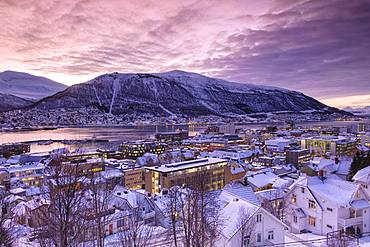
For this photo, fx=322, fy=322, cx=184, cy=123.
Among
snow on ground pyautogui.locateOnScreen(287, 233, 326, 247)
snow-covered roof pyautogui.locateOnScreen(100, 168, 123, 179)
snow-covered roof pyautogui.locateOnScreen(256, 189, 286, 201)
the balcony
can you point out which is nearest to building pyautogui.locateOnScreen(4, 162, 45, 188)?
snow-covered roof pyautogui.locateOnScreen(100, 168, 123, 179)

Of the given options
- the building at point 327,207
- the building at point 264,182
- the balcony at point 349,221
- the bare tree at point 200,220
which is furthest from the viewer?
the building at point 264,182

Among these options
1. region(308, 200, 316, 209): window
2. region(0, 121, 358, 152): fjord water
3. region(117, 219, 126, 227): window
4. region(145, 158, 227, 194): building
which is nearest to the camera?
region(117, 219, 126, 227): window

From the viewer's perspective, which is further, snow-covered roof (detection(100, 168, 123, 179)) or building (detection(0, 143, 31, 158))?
building (detection(0, 143, 31, 158))

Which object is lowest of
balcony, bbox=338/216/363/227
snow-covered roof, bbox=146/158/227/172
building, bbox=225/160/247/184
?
building, bbox=225/160/247/184

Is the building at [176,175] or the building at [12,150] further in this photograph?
the building at [12,150]

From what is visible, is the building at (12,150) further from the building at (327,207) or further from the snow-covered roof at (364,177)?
the snow-covered roof at (364,177)

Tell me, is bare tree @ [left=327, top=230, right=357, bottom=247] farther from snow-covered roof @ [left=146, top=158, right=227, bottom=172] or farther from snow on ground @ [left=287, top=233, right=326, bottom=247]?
snow-covered roof @ [left=146, top=158, right=227, bottom=172]

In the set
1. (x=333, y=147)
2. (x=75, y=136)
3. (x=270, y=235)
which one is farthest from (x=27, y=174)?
(x=75, y=136)

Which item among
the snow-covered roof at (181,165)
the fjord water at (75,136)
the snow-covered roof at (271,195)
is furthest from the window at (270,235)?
the fjord water at (75,136)

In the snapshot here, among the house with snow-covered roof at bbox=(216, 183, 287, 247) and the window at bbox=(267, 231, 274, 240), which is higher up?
the house with snow-covered roof at bbox=(216, 183, 287, 247)
